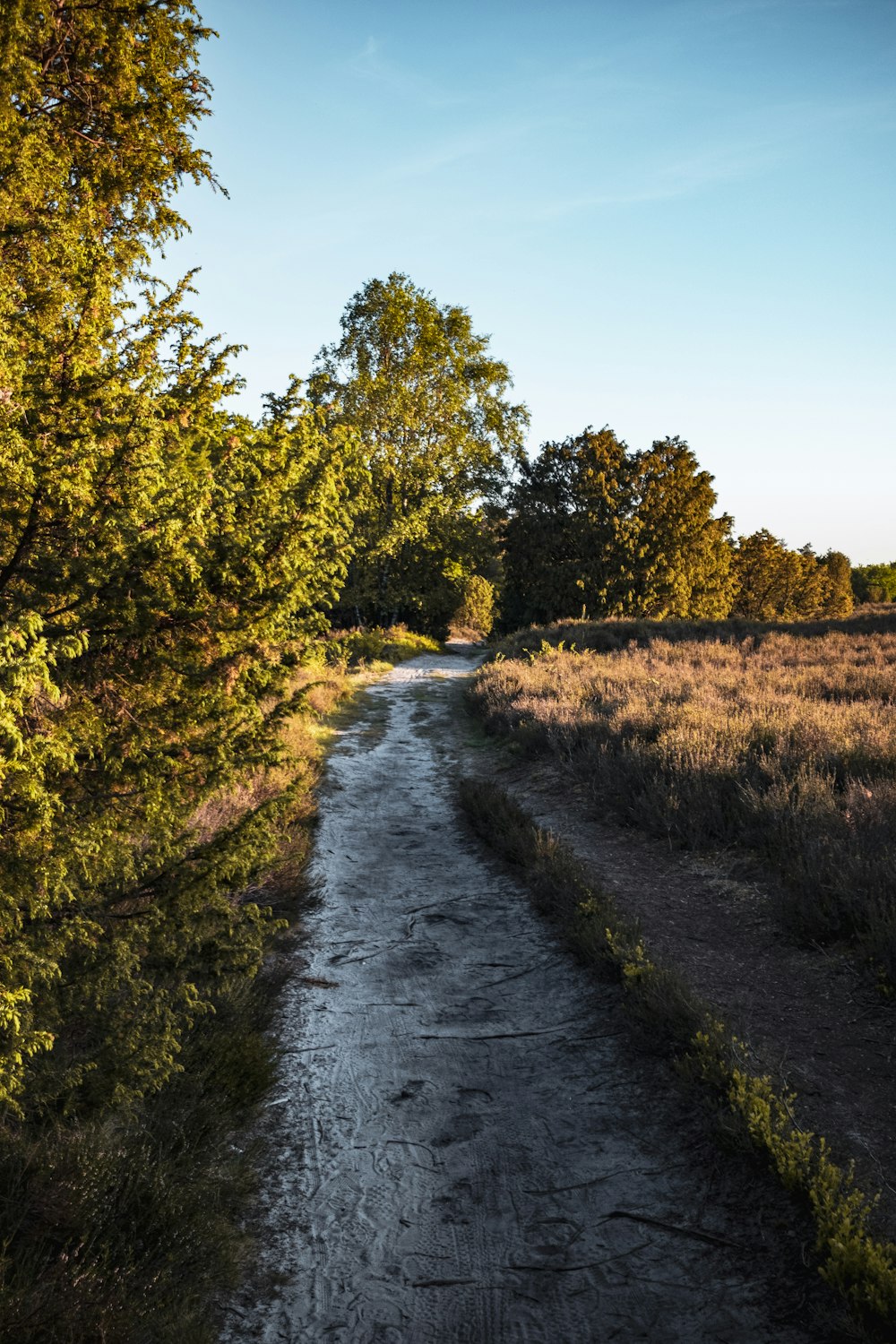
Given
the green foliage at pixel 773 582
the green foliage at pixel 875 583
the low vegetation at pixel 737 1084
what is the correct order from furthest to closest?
the green foliage at pixel 875 583
the green foliage at pixel 773 582
the low vegetation at pixel 737 1084

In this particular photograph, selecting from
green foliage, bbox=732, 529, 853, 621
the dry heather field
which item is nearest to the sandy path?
the dry heather field

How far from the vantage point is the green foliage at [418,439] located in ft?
107

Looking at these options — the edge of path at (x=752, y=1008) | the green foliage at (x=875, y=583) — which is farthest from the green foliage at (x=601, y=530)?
the green foliage at (x=875, y=583)

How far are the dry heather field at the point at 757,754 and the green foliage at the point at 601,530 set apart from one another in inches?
598

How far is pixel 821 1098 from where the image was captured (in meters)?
3.80

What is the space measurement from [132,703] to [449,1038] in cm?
299

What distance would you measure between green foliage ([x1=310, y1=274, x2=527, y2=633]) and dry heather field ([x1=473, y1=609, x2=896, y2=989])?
17303 mm

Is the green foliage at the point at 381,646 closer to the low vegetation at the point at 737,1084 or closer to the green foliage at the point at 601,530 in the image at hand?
the green foliage at the point at 601,530

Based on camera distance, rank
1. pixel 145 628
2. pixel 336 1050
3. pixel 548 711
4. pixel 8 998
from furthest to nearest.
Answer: pixel 548 711
pixel 336 1050
pixel 145 628
pixel 8 998

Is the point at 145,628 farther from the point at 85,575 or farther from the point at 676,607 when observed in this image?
the point at 676,607

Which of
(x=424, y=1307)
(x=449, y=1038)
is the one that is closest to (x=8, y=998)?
(x=424, y=1307)

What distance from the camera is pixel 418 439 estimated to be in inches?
1340

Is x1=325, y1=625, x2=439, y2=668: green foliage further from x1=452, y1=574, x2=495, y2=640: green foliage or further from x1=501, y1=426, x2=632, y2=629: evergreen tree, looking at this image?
x1=452, y1=574, x2=495, y2=640: green foliage

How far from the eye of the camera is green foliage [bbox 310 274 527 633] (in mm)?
32656
